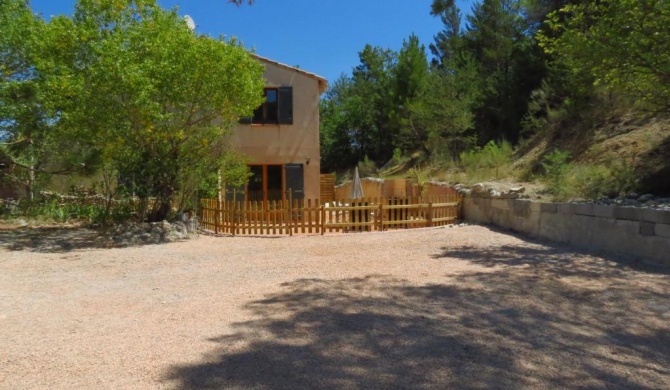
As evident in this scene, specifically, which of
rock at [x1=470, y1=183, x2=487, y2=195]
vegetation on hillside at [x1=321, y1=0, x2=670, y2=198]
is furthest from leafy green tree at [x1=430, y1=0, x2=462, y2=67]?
rock at [x1=470, y1=183, x2=487, y2=195]

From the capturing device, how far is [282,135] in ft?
57.0

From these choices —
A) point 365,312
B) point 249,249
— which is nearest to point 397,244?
point 249,249

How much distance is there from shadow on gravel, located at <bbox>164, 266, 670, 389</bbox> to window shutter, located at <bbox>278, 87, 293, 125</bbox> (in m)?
11.2

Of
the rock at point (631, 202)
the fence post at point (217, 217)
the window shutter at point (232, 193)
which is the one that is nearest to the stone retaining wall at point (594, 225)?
the rock at point (631, 202)

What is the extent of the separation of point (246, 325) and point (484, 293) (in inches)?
113

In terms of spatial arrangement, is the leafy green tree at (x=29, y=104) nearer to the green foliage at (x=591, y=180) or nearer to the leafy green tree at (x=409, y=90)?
the green foliage at (x=591, y=180)

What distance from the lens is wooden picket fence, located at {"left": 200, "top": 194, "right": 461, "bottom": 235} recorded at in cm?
1274

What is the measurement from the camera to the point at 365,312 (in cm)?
539

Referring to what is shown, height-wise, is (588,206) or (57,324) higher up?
(588,206)

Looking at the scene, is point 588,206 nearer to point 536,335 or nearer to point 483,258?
point 483,258

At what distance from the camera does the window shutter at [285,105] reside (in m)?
17.2

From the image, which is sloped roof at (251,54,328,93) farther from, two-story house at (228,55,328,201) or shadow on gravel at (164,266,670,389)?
shadow on gravel at (164,266,670,389)

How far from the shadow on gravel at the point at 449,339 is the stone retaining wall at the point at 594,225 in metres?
1.34

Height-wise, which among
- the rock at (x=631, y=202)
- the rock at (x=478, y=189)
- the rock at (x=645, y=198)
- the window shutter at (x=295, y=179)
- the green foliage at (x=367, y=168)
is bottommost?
the rock at (x=631, y=202)
